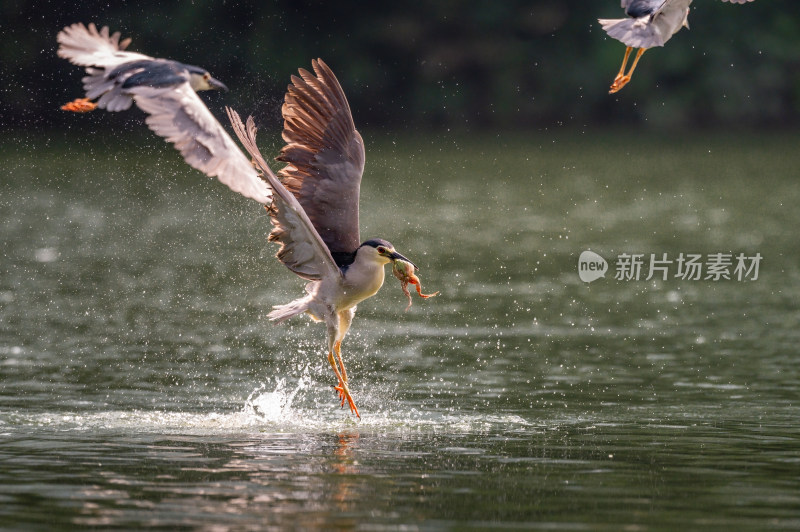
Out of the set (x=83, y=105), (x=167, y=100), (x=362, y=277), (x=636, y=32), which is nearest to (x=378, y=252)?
(x=362, y=277)

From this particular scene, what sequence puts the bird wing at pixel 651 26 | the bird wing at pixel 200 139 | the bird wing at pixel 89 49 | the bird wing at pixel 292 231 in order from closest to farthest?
the bird wing at pixel 292 231, the bird wing at pixel 200 139, the bird wing at pixel 651 26, the bird wing at pixel 89 49

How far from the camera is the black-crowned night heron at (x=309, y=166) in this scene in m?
11.1

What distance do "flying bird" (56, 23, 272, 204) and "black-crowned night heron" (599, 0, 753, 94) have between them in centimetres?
300

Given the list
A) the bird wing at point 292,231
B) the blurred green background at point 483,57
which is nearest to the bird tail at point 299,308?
the bird wing at point 292,231

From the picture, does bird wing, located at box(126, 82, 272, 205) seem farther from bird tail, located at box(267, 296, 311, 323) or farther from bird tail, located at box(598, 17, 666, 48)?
bird tail, located at box(598, 17, 666, 48)

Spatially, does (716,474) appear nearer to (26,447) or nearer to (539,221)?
(26,447)

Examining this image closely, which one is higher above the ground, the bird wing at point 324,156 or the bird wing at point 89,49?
the bird wing at point 89,49

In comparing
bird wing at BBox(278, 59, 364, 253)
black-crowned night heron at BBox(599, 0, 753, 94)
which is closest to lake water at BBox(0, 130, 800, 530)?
bird wing at BBox(278, 59, 364, 253)

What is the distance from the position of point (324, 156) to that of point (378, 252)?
102 cm

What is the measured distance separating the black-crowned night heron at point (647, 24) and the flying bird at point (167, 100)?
118 inches

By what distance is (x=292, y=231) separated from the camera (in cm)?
1083

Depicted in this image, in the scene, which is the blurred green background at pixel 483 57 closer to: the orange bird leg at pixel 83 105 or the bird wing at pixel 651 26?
the orange bird leg at pixel 83 105

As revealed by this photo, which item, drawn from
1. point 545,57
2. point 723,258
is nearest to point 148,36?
point 545,57

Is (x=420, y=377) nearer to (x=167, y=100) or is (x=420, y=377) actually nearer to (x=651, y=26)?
(x=167, y=100)
